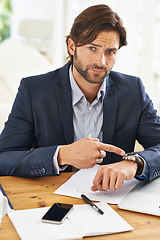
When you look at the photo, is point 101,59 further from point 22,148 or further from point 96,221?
point 96,221

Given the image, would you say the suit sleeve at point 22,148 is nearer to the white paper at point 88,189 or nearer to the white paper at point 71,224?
the white paper at point 88,189

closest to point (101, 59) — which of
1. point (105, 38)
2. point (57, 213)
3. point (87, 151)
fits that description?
point (105, 38)

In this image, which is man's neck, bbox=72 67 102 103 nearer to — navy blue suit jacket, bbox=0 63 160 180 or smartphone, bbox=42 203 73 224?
navy blue suit jacket, bbox=0 63 160 180

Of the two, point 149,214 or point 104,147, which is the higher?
point 104,147

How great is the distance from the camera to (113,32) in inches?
60.8

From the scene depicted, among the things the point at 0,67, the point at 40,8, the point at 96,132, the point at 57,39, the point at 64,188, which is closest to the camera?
the point at 64,188

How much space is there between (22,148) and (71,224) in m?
0.65

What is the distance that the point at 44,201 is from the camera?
1100 millimetres

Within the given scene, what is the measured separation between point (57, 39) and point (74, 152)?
12.6 ft

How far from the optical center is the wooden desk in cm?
92

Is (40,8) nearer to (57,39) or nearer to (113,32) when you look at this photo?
(57,39)

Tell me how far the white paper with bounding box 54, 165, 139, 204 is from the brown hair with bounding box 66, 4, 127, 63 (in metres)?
0.61

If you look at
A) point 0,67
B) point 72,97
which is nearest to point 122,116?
point 72,97

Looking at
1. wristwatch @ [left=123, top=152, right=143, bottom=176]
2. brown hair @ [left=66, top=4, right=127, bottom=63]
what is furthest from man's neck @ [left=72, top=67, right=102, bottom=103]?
wristwatch @ [left=123, top=152, right=143, bottom=176]
